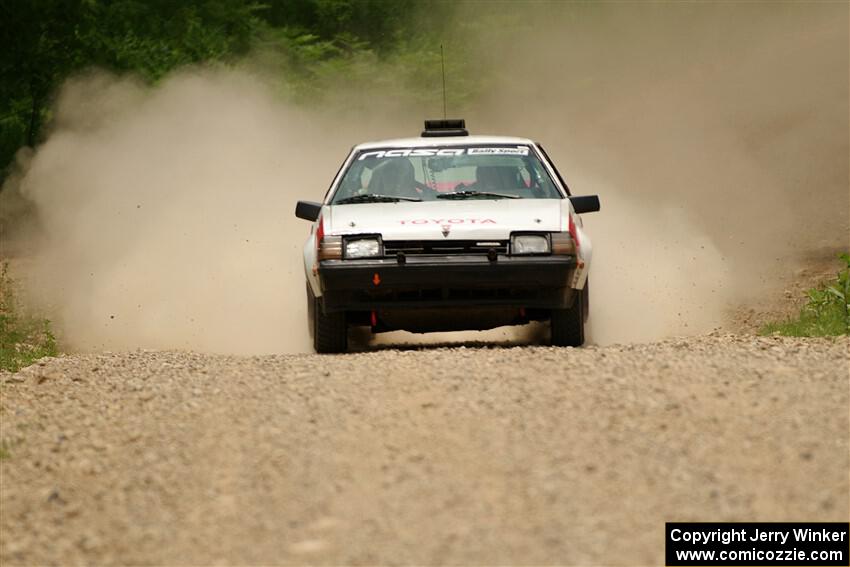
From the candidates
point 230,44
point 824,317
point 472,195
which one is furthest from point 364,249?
point 230,44

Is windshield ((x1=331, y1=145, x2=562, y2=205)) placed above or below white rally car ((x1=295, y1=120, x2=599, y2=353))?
above

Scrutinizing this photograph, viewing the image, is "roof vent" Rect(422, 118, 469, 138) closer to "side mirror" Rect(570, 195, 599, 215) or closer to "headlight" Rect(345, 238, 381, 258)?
"side mirror" Rect(570, 195, 599, 215)

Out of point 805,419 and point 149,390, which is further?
point 149,390


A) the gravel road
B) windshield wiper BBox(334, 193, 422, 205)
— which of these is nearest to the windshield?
windshield wiper BBox(334, 193, 422, 205)

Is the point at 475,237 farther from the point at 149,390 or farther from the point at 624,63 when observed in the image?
the point at 624,63

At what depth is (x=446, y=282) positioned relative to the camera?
9977mm

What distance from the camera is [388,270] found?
32.7ft

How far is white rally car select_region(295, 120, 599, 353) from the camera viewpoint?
9984mm

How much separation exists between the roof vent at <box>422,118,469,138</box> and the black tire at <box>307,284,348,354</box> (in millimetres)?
2237

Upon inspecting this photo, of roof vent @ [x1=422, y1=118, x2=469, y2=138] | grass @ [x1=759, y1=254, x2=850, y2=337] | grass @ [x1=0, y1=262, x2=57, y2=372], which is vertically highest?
roof vent @ [x1=422, y1=118, x2=469, y2=138]

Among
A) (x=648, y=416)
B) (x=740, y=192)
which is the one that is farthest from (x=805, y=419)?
(x=740, y=192)

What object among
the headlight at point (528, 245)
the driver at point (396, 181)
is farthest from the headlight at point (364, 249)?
the driver at point (396, 181)

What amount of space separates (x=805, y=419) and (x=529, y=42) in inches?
→ 1173

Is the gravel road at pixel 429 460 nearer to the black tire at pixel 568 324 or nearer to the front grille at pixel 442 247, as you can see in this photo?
the front grille at pixel 442 247
